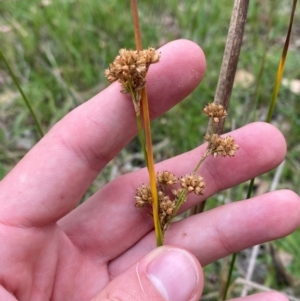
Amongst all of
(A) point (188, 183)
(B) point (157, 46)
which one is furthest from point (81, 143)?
(B) point (157, 46)

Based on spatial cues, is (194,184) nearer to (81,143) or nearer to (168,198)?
(168,198)

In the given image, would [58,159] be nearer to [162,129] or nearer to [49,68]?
[162,129]

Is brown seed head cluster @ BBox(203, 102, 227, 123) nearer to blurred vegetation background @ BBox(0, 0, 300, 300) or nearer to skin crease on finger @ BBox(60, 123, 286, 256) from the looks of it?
skin crease on finger @ BBox(60, 123, 286, 256)

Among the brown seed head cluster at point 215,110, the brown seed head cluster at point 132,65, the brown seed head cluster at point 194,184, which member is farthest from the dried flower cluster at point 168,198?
the brown seed head cluster at point 132,65

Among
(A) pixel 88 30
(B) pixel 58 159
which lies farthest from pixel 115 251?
(A) pixel 88 30

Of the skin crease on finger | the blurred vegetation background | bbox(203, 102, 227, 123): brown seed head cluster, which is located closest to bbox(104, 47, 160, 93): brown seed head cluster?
bbox(203, 102, 227, 123): brown seed head cluster

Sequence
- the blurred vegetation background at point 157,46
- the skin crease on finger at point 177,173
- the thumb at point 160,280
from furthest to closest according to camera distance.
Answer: the blurred vegetation background at point 157,46 → the skin crease on finger at point 177,173 → the thumb at point 160,280

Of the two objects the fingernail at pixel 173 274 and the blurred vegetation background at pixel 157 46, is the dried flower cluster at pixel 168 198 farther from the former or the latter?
the blurred vegetation background at pixel 157 46
